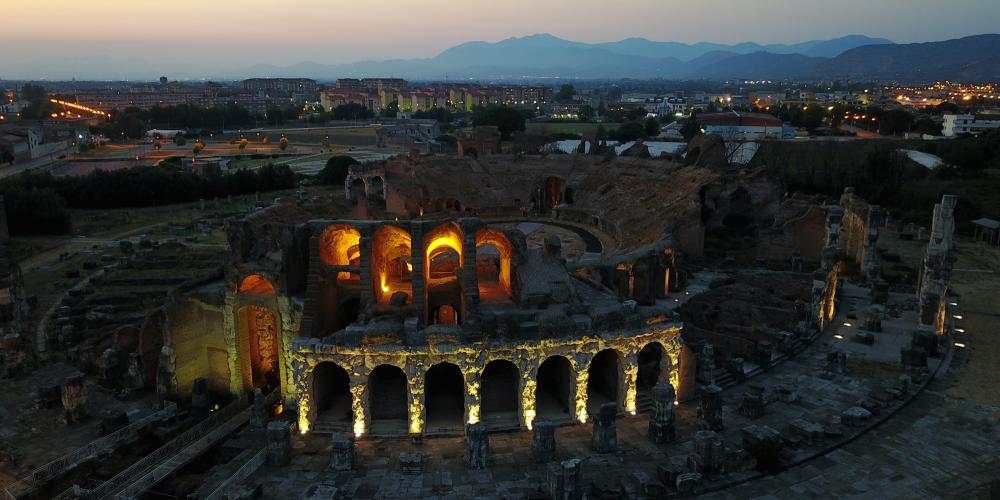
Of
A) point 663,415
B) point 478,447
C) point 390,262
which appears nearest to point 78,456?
point 478,447

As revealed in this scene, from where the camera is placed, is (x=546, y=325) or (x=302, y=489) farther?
(x=546, y=325)

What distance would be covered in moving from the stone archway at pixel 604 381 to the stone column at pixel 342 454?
27.4 feet

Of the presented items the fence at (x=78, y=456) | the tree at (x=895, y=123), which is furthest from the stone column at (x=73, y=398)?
the tree at (x=895, y=123)

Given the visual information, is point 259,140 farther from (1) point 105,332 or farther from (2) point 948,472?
(2) point 948,472

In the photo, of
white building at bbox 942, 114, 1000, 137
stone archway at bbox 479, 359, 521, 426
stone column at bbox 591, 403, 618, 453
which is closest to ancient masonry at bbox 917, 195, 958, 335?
stone column at bbox 591, 403, 618, 453

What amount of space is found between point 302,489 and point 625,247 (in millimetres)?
30984

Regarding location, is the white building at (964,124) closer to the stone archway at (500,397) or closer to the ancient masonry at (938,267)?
the ancient masonry at (938,267)

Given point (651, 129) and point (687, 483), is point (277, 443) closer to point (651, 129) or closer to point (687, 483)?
point (687, 483)

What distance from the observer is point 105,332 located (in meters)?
32.5

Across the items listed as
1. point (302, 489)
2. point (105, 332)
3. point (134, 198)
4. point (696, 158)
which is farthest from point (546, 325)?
point (134, 198)

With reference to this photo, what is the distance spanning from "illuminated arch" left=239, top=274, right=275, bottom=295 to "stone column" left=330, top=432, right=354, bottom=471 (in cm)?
776

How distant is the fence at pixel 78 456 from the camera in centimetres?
1988

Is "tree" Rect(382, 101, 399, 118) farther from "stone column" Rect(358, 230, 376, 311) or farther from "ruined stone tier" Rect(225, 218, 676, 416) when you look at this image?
"stone column" Rect(358, 230, 376, 311)

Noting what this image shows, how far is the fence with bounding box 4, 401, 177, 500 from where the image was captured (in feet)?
65.2
